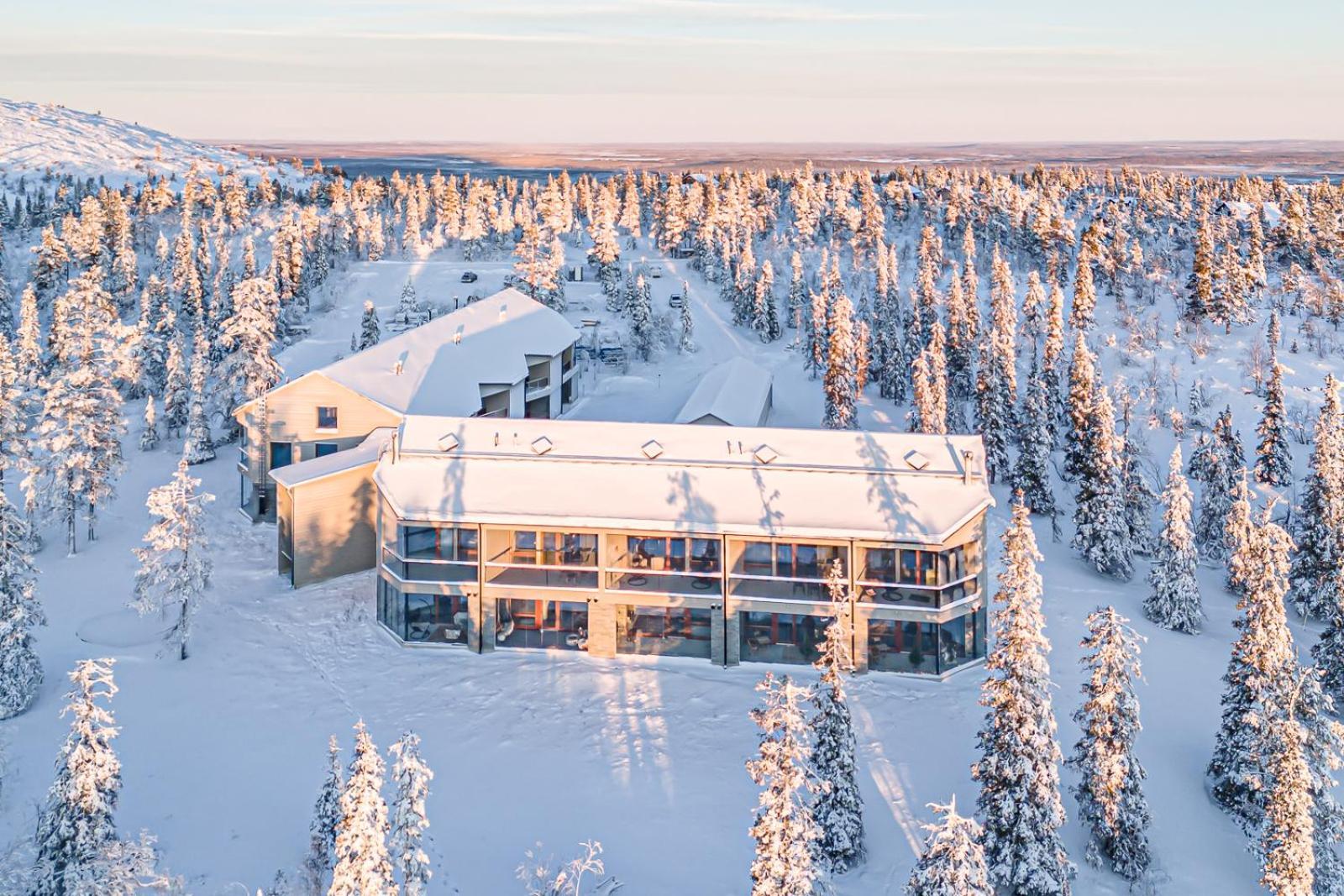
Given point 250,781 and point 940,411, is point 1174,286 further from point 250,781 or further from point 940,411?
point 250,781

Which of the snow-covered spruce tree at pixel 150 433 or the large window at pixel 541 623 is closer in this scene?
the large window at pixel 541 623

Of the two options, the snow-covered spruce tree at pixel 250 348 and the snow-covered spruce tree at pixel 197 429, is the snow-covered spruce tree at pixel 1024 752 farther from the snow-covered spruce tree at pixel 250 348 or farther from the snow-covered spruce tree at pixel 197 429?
the snow-covered spruce tree at pixel 197 429

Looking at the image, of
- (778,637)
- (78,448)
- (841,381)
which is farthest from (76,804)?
(841,381)

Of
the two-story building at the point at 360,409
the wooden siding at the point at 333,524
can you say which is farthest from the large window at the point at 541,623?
the two-story building at the point at 360,409

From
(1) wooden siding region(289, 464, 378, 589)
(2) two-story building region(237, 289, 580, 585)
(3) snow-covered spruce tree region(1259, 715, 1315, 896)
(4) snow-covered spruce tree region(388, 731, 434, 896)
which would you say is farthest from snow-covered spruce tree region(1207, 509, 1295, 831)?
(2) two-story building region(237, 289, 580, 585)

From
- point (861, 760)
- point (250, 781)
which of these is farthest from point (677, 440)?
point (250, 781)

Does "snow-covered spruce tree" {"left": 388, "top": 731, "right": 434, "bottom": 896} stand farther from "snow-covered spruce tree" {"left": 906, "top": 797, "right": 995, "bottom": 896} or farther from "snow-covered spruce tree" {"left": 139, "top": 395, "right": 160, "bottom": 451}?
"snow-covered spruce tree" {"left": 139, "top": 395, "right": 160, "bottom": 451}
